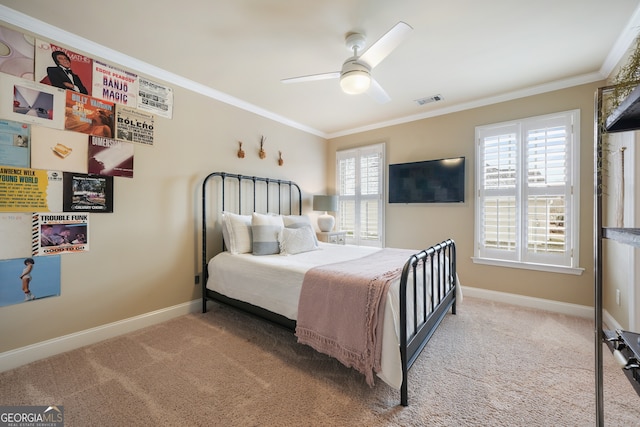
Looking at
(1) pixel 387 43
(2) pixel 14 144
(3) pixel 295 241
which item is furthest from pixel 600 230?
(2) pixel 14 144

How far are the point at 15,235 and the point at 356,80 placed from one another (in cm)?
283

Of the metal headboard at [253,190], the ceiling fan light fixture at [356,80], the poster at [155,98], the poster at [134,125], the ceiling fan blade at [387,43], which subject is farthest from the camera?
the metal headboard at [253,190]

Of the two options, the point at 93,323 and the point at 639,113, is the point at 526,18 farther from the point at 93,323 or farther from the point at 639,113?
the point at 93,323

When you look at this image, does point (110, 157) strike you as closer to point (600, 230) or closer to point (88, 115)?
point (88, 115)

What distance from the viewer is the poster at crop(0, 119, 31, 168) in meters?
1.91

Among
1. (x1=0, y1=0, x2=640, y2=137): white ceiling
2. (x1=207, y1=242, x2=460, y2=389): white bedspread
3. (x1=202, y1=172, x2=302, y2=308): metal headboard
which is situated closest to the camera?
(x1=207, y1=242, x2=460, y2=389): white bedspread

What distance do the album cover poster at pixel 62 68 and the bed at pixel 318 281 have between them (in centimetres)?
132

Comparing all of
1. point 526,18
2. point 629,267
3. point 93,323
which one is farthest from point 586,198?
point 93,323

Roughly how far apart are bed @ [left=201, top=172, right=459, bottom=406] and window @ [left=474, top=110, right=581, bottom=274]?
1.00 metres

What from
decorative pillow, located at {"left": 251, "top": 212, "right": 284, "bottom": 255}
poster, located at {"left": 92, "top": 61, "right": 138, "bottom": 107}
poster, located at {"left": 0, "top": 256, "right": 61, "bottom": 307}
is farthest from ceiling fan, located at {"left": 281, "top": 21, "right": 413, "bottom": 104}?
poster, located at {"left": 0, "top": 256, "right": 61, "bottom": 307}

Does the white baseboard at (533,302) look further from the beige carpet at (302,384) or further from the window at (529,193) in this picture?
the beige carpet at (302,384)

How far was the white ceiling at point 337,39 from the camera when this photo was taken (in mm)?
1895

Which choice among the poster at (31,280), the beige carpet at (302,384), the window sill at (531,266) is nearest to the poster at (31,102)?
the poster at (31,280)
